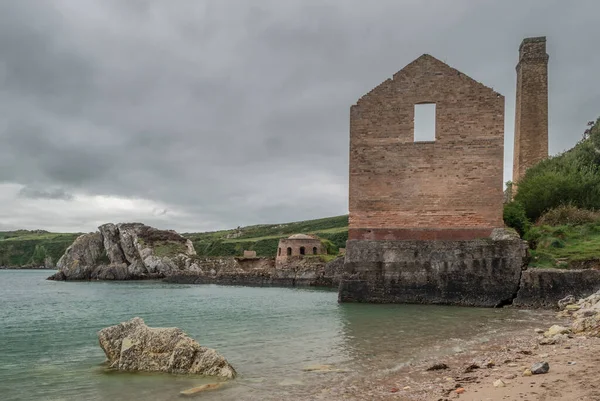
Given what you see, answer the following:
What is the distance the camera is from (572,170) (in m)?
27.2

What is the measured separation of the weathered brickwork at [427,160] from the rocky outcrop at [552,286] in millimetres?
2789

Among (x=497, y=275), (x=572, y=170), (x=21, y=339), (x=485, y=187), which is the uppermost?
(x=572, y=170)

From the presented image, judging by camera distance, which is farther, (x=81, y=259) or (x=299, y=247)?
(x=81, y=259)

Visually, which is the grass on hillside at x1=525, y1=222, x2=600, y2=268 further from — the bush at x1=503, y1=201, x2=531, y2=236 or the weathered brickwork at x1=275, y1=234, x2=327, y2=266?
the weathered brickwork at x1=275, y1=234, x2=327, y2=266

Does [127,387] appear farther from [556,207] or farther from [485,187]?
[556,207]

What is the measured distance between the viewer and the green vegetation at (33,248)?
129 metres

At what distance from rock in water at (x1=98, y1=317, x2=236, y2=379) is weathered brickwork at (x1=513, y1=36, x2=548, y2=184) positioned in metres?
31.4

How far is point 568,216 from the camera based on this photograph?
2219 centimetres

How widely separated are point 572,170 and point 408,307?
16.8m

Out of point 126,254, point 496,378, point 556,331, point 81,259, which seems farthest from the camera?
point 81,259

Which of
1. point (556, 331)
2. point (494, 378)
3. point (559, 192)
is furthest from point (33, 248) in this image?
point (494, 378)

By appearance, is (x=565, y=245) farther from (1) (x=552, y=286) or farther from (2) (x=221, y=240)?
(2) (x=221, y=240)

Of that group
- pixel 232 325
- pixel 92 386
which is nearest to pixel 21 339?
pixel 232 325

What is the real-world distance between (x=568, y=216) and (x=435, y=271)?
946 cm
